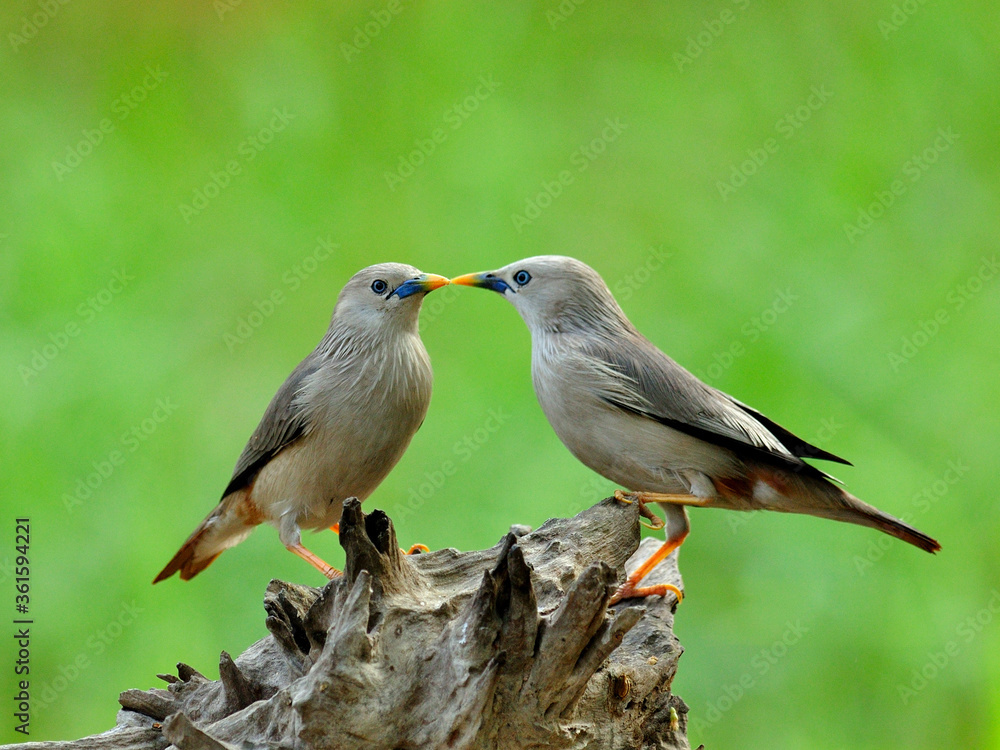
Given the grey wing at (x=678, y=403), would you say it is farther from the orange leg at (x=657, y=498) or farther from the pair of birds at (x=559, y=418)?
the orange leg at (x=657, y=498)

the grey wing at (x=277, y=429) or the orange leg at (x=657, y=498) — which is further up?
the orange leg at (x=657, y=498)

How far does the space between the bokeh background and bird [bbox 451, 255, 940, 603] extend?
1.94m

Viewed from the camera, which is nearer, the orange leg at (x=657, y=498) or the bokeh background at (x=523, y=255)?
the orange leg at (x=657, y=498)

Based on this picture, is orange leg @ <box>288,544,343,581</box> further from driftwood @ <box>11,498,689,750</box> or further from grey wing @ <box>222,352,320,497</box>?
grey wing @ <box>222,352,320,497</box>

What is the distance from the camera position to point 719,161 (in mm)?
5496

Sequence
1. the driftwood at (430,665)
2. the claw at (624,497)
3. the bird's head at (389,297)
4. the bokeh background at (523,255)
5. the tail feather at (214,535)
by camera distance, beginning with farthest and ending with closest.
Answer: the bokeh background at (523,255) → the tail feather at (214,535) → the bird's head at (389,297) → the claw at (624,497) → the driftwood at (430,665)

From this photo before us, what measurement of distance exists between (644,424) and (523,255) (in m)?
2.52

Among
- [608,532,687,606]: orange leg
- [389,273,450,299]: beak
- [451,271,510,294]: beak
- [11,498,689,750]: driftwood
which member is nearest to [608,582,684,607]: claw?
[608,532,687,606]: orange leg

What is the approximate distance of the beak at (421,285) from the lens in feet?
10.2

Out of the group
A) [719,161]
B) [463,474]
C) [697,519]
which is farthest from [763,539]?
[719,161]

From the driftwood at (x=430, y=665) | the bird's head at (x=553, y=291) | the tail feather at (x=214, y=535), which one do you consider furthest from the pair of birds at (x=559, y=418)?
the driftwood at (x=430, y=665)

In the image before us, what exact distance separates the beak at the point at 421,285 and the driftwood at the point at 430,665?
2.90 ft

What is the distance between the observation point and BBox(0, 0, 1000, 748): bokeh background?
4.98 m

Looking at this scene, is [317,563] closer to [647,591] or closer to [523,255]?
[647,591]
